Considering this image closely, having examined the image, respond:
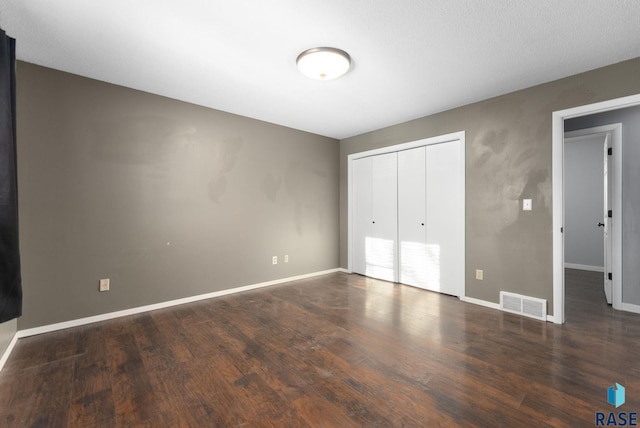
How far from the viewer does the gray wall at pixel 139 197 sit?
249 centimetres

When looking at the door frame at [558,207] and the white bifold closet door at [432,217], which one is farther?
the white bifold closet door at [432,217]

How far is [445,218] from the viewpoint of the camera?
11.8 ft

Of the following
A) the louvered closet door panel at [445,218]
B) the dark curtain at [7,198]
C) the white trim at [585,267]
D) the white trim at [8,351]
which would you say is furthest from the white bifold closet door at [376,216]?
the white trim at [8,351]

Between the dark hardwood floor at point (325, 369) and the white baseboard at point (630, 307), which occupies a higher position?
the white baseboard at point (630, 307)

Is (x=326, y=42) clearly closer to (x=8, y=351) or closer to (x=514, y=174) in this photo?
(x=514, y=174)

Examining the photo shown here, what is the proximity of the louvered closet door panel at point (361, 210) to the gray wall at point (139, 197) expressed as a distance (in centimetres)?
107

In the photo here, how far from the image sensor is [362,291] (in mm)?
3781

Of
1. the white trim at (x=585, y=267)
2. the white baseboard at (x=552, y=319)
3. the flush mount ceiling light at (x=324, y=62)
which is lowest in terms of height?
the white baseboard at (x=552, y=319)

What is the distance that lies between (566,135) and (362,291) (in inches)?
131

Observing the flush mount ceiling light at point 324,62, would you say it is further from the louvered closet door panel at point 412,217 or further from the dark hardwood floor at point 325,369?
the dark hardwood floor at point 325,369

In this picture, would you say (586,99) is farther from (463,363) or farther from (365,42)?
(463,363)

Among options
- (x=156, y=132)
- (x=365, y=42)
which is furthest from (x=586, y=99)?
(x=156, y=132)

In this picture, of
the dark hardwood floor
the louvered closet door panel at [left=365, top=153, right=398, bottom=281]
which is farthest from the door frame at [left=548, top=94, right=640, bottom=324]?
the louvered closet door panel at [left=365, top=153, right=398, bottom=281]

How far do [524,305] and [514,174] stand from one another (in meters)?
1.43
